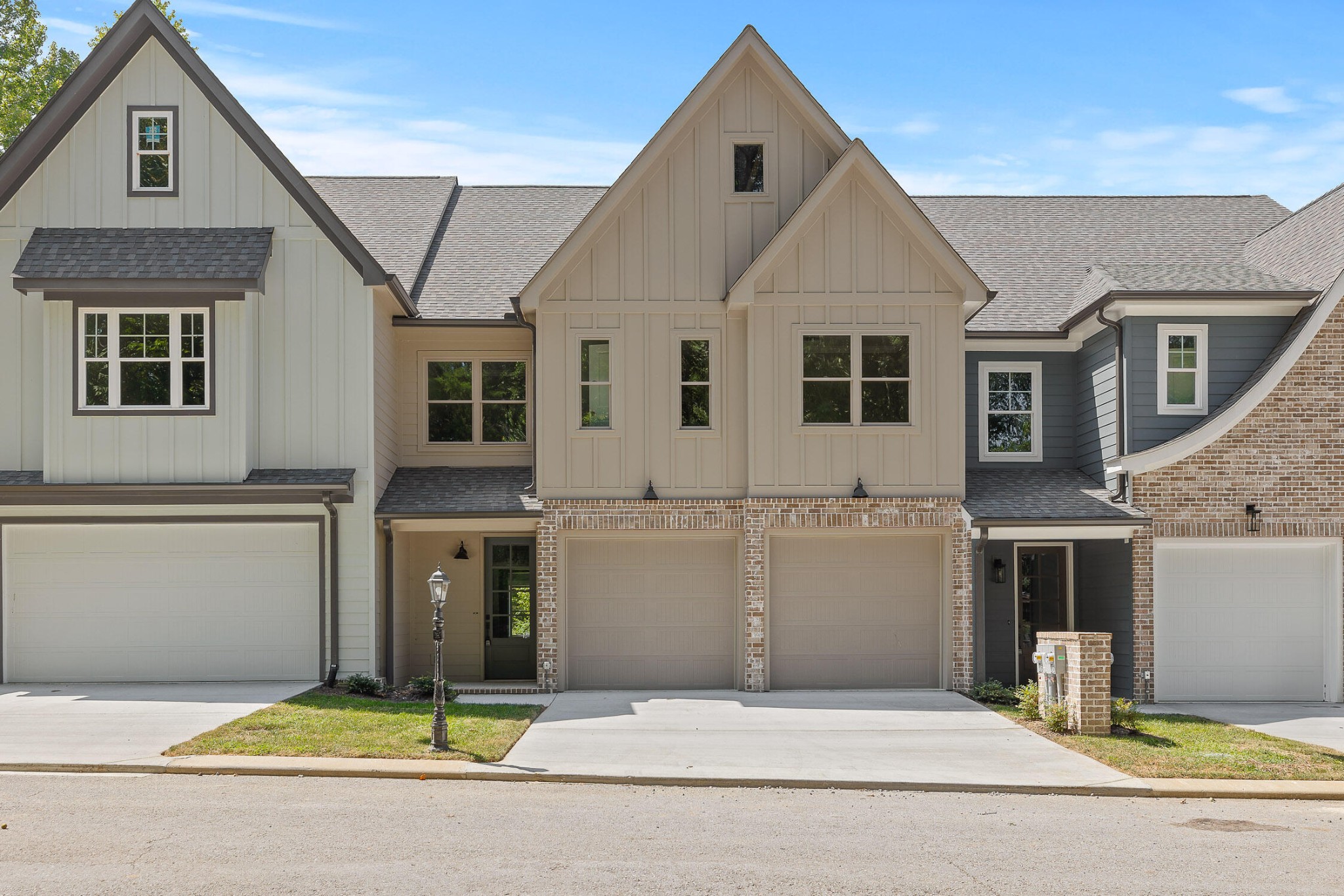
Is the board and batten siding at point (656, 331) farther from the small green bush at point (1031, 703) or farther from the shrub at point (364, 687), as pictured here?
the small green bush at point (1031, 703)

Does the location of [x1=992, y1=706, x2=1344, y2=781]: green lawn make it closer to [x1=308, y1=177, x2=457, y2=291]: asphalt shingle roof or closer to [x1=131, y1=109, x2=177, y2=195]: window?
[x1=308, y1=177, x2=457, y2=291]: asphalt shingle roof

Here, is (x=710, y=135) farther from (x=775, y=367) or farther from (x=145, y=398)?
(x=145, y=398)

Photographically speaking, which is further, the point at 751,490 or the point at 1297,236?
the point at 1297,236

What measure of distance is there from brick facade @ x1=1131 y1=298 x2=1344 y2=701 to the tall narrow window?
10.3 meters

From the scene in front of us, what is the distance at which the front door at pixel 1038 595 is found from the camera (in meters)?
19.6

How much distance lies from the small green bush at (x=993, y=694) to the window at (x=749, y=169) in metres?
7.72

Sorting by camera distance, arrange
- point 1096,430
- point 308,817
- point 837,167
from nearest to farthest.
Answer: point 308,817 < point 837,167 < point 1096,430

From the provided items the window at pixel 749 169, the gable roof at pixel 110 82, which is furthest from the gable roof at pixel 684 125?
the gable roof at pixel 110 82

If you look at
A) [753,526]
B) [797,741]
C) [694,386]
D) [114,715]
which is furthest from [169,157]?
[797,741]

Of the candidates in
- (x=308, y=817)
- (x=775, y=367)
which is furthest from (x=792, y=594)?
(x=308, y=817)

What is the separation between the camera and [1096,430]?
18.5 metres

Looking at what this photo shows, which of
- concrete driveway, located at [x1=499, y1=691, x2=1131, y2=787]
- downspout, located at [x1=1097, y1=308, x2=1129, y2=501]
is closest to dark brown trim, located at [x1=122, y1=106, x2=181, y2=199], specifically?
concrete driveway, located at [x1=499, y1=691, x2=1131, y2=787]

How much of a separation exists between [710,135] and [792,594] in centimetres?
680

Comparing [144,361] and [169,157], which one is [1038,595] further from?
[169,157]
